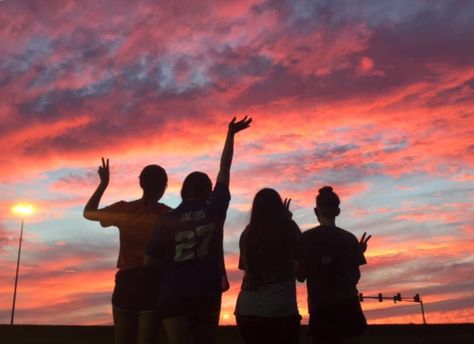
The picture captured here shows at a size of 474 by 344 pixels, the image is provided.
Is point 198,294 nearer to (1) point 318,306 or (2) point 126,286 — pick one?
(2) point 126,286

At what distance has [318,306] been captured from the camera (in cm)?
567

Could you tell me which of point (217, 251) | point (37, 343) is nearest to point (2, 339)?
point (37, 343)

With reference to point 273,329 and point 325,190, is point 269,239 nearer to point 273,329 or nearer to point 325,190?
point 273,329

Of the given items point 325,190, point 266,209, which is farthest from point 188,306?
point 325,190

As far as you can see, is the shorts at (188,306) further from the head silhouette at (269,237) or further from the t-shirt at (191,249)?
the head silhouette at (269,237)

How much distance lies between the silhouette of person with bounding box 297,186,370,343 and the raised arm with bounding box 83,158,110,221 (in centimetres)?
218

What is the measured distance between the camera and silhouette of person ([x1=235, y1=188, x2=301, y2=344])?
15.9 feet

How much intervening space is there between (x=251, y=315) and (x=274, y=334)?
10.5 inches

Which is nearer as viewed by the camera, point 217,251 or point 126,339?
point 217,251

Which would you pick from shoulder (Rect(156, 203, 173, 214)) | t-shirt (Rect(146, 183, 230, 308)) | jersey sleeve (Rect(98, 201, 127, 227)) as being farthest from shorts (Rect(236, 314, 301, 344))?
jersey sleeve (Rect(98, 201, 127, 227))

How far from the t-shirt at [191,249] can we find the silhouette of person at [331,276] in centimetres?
145

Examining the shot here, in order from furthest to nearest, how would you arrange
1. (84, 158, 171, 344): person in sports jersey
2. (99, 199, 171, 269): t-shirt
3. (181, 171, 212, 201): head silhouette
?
(99, 199, 171, 269): t-shirt < (84, 158, 171, 344): person in sports jersey < (181, 171, 212, 201): head silhouette

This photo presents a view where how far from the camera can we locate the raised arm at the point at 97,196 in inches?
213

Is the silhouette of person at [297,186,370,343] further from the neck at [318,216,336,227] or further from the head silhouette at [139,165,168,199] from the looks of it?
the head silhouette at [139,165,168,199]
